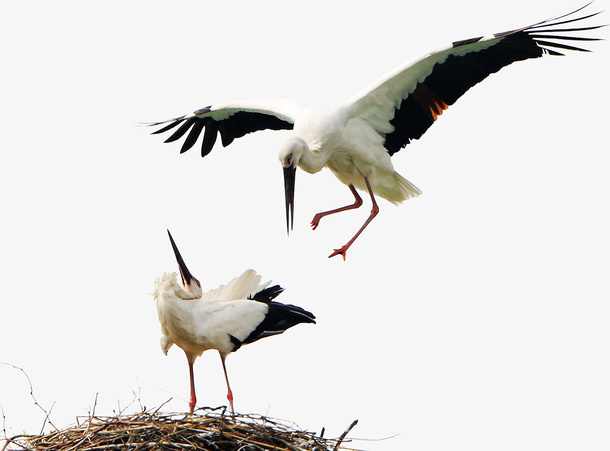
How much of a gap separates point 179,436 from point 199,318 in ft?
3.98

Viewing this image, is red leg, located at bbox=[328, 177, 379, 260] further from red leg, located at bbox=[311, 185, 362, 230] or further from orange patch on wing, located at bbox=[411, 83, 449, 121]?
orange patch on wing, located at bbox=[411, 83, 449, 121]

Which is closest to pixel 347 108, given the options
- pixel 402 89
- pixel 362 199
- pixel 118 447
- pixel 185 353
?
pixel 402 89

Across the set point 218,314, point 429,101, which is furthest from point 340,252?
point 429,101

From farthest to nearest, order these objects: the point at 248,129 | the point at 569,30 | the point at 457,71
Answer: the point at 248,129 < the point at 457,71 < the point at 569,30

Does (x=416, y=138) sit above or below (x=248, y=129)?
below

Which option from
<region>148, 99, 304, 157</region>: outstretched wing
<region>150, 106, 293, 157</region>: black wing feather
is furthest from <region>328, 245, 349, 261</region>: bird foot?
<region>150, 106, 293, 157</region>: black wing feather

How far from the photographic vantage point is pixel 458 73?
8.44m

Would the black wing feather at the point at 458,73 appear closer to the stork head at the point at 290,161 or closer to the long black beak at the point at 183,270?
the stork head at the point at 290,161

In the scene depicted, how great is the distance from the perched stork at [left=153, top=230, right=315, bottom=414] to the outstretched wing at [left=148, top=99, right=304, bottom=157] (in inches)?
71.6

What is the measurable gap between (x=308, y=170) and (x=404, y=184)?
3.35 ft

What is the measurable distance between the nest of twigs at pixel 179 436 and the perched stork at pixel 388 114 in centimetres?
174

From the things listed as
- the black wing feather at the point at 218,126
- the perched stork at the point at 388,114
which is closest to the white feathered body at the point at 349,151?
the perched stork at the point at 388,114

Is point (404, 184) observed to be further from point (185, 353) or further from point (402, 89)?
point (185, 353)

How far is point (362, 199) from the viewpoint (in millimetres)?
9328
